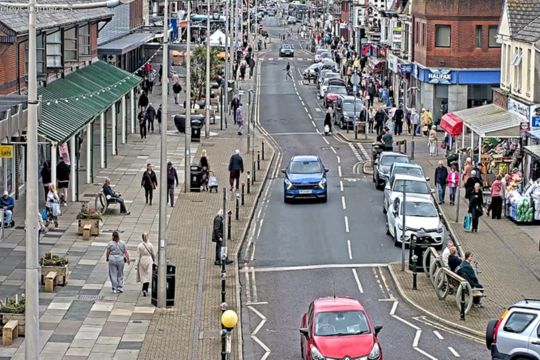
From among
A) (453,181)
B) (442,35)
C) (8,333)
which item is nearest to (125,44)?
(442,35)

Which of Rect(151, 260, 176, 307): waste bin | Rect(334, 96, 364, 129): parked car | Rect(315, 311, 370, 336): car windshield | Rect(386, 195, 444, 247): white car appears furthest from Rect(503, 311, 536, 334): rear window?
Rect(334, 96, 364, 129): parked car

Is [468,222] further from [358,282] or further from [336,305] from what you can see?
[336,305]

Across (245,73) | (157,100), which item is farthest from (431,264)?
(245,73)

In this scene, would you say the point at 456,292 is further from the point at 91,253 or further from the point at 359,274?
the point at 91,253

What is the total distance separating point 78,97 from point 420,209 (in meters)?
16.0

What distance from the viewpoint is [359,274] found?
37.5 meters

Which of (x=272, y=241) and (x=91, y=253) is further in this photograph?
(x=272, y=241)

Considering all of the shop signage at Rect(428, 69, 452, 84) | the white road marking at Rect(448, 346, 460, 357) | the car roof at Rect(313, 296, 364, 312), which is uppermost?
the shop signage at Rect(428, 69, 452, 84)

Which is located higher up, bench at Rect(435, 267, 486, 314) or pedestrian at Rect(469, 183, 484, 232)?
pedestrian at Rect(469, 183, 484, 232)

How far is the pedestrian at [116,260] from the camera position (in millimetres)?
33469

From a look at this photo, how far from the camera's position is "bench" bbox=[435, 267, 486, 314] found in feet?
105

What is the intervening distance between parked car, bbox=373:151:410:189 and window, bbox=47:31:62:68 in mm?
13549

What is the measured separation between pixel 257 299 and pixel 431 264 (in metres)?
4.90

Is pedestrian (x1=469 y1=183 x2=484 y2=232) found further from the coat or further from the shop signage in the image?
the shop signage
